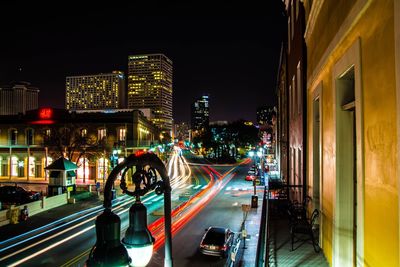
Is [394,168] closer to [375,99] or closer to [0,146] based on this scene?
[375,99]

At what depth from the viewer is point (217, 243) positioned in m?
15.5

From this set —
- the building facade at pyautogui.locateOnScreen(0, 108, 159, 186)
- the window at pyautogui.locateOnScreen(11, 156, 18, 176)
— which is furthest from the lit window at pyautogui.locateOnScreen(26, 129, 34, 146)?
the window at pyautogui.locateOnScreen(11, 156, 18, 176)

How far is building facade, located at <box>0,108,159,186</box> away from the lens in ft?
141

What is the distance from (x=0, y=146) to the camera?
151 feet

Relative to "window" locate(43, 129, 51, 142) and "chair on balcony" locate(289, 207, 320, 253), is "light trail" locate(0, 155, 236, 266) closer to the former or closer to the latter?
"chair on balcony" locate(289, 207, 320, 253)

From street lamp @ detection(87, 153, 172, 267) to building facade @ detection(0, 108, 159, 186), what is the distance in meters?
39.0

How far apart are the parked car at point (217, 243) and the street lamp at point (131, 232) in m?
11.8

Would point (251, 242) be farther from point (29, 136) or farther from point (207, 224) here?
point (29, 136)

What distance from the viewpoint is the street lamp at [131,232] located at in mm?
3000

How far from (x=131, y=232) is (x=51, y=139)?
41.8 metres

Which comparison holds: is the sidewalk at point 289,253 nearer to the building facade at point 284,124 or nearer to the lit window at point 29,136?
the building facade at point 284,124

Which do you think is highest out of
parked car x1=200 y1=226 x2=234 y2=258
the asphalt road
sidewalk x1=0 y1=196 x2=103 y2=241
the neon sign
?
the neon sign

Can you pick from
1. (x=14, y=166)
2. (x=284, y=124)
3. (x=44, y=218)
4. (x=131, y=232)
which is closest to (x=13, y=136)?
(x=14, y=166)

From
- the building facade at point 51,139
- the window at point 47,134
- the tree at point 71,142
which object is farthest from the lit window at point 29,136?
the tree at point 71,142
